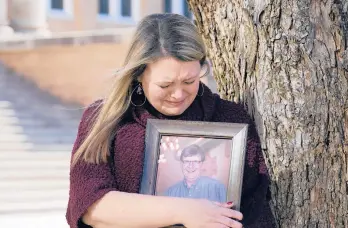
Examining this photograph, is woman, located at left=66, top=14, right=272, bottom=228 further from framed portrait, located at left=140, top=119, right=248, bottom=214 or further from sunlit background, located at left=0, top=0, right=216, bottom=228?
sunlit background, located at left=0, top=0, right=216, bottom=228

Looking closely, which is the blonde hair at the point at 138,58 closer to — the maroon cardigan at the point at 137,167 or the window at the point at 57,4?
the maroon cardigan at the point at 137,167

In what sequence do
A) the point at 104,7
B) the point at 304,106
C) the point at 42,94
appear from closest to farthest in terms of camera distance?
the point at 304,106, the point at 42,94, the point at 104,7

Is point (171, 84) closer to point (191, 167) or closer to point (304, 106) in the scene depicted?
point (191, 167)

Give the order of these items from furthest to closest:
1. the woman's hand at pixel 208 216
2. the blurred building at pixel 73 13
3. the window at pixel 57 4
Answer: the window at pixel 57 4 < the blurred building at pixel 73 13 < the woman's hand at pixel 208 216

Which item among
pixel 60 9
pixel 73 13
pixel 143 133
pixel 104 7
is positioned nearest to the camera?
pixel 143 133

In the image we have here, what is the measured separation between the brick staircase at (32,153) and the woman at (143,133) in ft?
21.0

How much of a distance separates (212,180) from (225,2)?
2.61ft

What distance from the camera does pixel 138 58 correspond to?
2691mm

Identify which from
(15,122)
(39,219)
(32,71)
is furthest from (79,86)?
A: (39,219)

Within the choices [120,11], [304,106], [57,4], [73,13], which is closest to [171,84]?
[304,106]

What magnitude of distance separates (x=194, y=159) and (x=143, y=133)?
0.20 m

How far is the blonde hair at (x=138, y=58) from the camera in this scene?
2.67m

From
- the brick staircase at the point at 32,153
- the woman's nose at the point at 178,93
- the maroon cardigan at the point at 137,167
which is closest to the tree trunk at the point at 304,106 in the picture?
the maroon cardigan at the point at 137,167

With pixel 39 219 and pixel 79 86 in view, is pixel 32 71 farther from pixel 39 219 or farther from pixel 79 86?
pixel 39 219
